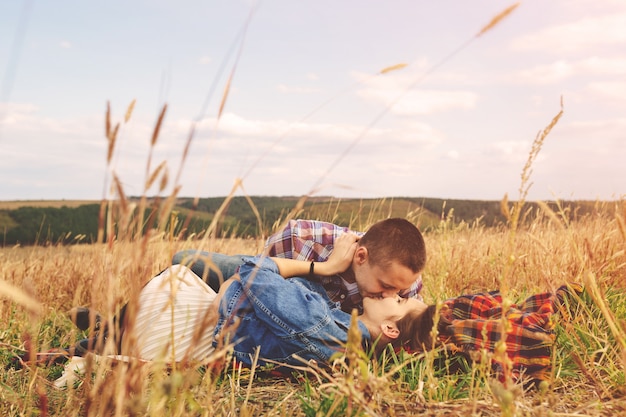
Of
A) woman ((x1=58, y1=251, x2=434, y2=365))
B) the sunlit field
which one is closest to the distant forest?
the sunlit field

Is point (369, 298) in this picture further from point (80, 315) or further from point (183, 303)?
point (80, 315)

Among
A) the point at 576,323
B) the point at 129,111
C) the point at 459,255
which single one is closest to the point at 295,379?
the point at 576,323

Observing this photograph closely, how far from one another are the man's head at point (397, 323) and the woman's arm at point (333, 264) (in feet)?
1.22

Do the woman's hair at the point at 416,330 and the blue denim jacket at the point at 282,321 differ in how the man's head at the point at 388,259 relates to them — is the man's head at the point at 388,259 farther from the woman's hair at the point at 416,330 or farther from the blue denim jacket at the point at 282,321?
the blue denim jacket at the point at 282,321

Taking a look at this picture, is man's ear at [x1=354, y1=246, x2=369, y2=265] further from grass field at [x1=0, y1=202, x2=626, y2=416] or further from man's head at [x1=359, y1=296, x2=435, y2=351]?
grass field at [x1=0, y1=202, x2=626, y2=416]

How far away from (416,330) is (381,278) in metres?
0.44

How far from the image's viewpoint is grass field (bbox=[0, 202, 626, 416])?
5.05ft

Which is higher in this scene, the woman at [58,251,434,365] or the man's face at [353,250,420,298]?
the man's face at [353,250,420,298]

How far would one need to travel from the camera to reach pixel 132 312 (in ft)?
4.52

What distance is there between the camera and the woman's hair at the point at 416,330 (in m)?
3.01

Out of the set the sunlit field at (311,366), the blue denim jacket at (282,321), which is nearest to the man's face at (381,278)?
the sunlit field at (311,366)

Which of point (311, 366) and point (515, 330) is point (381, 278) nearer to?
point (515, 330)

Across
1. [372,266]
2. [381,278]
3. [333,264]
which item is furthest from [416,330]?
[333,264]

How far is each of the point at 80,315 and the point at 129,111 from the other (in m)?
2.62
